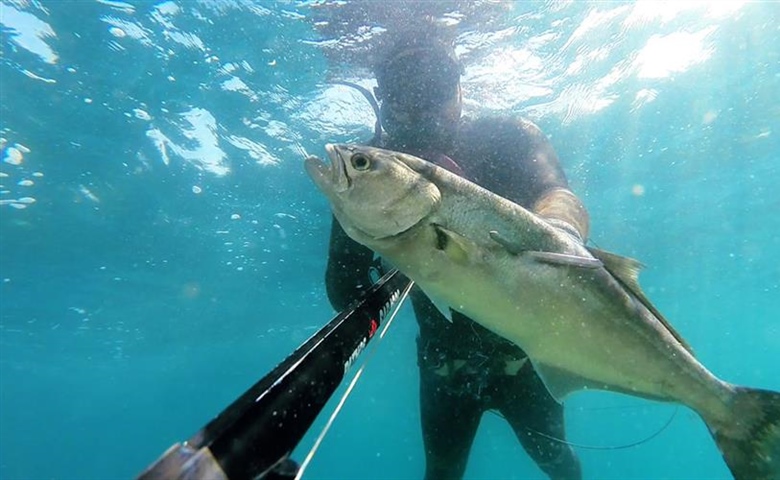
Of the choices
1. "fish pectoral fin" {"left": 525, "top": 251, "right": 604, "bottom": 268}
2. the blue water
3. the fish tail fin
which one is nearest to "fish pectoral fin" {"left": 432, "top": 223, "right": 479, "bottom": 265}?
"fish pectoral fin" {"left": 525, "top": 251, "right": 604, "bottom": 268}

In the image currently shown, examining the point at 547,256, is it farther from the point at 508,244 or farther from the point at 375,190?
the point at 375,190

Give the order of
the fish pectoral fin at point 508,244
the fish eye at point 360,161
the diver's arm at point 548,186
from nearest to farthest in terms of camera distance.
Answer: the fish pectoral fin at point 508,244 < the fish eye at point 360,161 < the diver's arm at point 548,186

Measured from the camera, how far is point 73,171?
13.0 meters

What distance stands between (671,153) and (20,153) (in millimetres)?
20333

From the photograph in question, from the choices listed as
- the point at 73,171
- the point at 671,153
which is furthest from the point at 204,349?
the point at 671,153

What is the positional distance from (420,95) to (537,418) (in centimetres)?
452

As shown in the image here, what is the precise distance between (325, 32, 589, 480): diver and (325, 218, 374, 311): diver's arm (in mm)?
11

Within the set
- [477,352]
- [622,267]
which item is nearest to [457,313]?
[477,352]

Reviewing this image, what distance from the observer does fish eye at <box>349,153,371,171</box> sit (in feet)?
Result: 7.46

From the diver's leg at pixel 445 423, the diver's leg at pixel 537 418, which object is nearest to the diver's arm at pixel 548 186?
the diver's leg at pixel 537 418

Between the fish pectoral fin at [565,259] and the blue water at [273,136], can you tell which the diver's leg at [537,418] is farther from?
the blue water at [273,136]

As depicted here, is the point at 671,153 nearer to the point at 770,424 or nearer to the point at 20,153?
the point at 770,424

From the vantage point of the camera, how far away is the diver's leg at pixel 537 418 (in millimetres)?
5523

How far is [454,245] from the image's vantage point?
7.16ft
